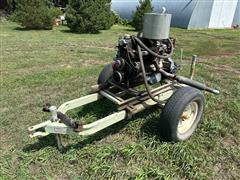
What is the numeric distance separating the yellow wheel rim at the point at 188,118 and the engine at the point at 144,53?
1.98 feet

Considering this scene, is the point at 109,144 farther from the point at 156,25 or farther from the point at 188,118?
the point at 156,25

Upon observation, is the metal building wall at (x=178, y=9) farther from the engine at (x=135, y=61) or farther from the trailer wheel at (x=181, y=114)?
the trailer wheel at (x=181, y=114)

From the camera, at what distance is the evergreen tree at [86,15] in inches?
573

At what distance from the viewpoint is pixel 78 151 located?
3.39m

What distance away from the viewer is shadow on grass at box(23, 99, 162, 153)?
3.50 metres

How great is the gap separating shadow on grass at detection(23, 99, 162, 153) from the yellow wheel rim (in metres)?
0.33

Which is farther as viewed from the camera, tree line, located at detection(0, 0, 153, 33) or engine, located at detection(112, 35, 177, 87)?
tree line, located at detection(0, 0, 153, 33)

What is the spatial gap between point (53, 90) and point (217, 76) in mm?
3492

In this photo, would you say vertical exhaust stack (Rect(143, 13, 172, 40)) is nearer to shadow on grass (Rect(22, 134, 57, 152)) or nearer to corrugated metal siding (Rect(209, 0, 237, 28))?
shadow on grass (Rect(22, 134, 57, 152))

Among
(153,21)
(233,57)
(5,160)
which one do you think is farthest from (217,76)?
(5,160)

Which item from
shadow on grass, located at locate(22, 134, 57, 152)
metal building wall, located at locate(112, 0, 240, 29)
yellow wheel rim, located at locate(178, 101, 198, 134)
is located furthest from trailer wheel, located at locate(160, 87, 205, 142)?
A: metal building wall, located at locate(112, 0, 240, 29)

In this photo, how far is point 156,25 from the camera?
11.8ft

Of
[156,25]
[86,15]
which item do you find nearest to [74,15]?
[86,15]

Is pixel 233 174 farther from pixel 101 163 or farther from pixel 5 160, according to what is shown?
pixel 5 160
